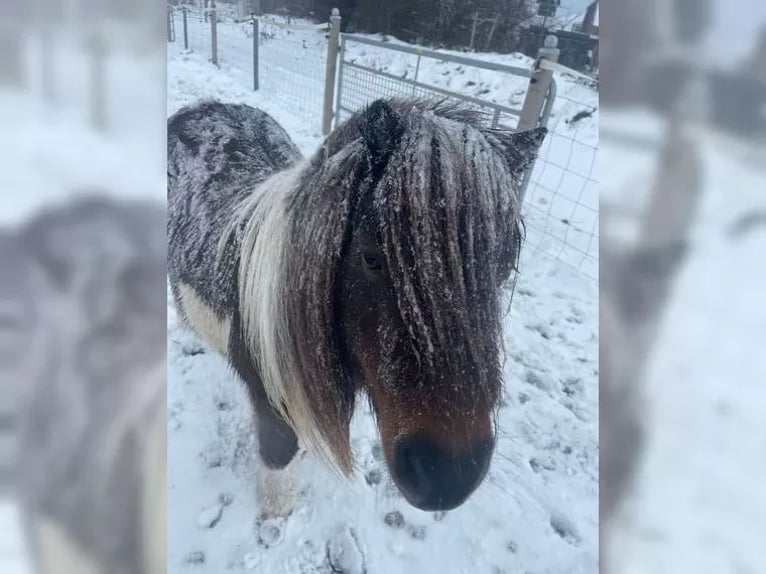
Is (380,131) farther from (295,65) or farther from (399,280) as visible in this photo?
(295,65)

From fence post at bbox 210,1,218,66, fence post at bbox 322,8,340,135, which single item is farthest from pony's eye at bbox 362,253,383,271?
fence post at bbox 210,1,218,66

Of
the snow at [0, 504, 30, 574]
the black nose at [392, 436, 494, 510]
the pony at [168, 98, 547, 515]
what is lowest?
the snow at [0, 504, 30, 574]

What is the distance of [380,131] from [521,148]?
22 cm

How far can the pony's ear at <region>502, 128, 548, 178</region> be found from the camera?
1.87ft

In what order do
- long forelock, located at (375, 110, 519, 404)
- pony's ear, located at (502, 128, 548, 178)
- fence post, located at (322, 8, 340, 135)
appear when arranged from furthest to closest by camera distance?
fence post, located at (322, 8, 340, 135), pony's ear, located at (502, 128, 548, 178), long forelock, located at (375, 110, 519, 404)

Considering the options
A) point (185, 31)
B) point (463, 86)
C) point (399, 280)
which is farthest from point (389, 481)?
point (185, 31)

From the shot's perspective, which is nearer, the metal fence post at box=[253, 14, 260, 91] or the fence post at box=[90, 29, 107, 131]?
the fence post at box=[90, 29, 107, 131]

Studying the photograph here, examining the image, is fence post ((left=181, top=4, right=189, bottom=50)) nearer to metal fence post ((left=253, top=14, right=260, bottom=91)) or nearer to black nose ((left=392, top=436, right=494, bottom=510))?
metal fence post ((left=253, top=14, right=260, bottom=91))

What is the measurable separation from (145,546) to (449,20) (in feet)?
2.96

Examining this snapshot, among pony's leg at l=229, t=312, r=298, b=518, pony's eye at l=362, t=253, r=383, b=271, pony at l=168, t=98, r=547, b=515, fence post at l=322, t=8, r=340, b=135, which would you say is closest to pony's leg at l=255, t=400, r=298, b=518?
pony's leg at l=229, t=312, r=298, b=518

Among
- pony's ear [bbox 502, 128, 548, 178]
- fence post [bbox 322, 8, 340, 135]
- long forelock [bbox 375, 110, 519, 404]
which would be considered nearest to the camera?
long forelock [bbox 375, 110, 519, 404]

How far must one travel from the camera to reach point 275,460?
0.82 meters

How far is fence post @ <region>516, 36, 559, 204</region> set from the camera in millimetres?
667

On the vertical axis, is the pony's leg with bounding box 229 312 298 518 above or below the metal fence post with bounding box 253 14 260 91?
below
